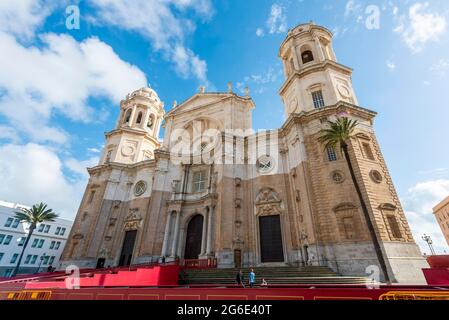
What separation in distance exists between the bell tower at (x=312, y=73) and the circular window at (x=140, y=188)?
66.0ft

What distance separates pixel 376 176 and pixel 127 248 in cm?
2599

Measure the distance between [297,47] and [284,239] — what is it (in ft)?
75.2

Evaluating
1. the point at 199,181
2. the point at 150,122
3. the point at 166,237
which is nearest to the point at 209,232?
the point at 166,237

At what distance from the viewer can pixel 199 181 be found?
25.5 m

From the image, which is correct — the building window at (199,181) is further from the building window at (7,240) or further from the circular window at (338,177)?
the building window at (7,240)

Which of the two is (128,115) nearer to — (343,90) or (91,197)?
(91,197)

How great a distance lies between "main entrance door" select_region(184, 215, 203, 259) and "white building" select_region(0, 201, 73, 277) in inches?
1100

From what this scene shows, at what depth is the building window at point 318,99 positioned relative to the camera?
22062 millimetres

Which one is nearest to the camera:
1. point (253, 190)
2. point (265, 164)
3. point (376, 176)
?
point (376, 176)

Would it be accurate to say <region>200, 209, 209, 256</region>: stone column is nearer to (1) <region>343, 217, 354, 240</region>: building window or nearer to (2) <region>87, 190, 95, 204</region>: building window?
(1) <region>343, 217, 354, 240</region>: building window

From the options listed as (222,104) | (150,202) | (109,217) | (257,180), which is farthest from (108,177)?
(257,180)

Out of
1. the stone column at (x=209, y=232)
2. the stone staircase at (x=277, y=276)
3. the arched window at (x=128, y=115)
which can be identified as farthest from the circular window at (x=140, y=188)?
the stone staircase at (x=277, y=276)

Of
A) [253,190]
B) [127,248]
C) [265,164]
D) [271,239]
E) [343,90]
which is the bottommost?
[127,248]
